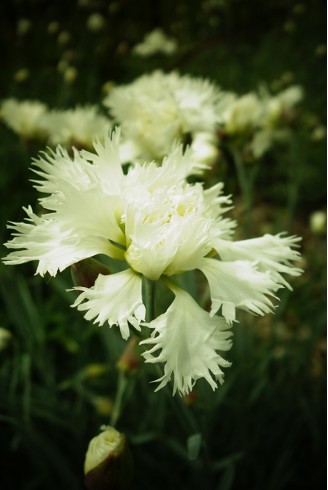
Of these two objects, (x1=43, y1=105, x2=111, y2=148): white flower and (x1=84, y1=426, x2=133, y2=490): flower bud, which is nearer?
(x1=84, y1=426, x2=133, y2=490): flower bud

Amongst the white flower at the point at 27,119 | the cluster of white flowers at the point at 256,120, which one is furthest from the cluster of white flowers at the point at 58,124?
the cluster of white flowers at the point at 256,120

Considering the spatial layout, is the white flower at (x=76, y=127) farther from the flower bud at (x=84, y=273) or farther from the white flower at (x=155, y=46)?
the white flower at (x=155, y=46)

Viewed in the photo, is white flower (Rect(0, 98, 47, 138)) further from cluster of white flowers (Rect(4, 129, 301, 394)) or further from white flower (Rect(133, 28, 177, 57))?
white flower (Rect(133, 28, 177, 57))

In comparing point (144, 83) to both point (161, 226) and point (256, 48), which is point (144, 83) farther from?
point (256, 48)

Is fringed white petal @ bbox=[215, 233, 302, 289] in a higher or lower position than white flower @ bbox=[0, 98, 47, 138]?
lower

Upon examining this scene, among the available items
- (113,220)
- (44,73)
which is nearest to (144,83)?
(113,220)

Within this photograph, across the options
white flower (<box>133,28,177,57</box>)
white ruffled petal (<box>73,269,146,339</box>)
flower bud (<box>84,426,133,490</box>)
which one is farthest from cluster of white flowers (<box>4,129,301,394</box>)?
white flower (<box>133,28,177,57</box>)

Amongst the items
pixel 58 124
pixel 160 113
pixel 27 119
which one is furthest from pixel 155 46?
pixel 160 113
